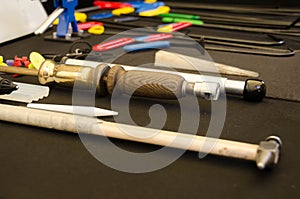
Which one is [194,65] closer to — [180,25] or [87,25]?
[180,25]

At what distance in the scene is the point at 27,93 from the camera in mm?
542

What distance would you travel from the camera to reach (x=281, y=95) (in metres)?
0.54

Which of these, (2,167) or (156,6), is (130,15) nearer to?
(156,6)

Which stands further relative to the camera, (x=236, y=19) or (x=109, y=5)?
(x=109, y=5)

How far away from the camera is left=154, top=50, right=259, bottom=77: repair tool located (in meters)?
0.63

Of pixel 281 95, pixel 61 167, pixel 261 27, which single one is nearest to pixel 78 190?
pixel 61 167

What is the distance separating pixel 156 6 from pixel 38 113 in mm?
820

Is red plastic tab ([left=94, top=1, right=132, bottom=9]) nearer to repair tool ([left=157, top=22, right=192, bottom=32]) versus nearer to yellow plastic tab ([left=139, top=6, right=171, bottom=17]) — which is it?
yellow plastic tab ([left=139, top=6, right=171, bottom=17])

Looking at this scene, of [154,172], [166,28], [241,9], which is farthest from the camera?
[241,9]

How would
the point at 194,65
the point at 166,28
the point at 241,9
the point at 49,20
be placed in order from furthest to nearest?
the point at 241,9 → the point at 166,28 → the point at 49,20 → the point at 194,65

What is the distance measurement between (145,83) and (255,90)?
16 cm

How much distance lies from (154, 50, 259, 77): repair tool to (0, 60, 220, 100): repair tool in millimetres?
162

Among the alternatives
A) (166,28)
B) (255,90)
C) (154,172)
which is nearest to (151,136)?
(154,172)

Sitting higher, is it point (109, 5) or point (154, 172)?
point (109, 5)
